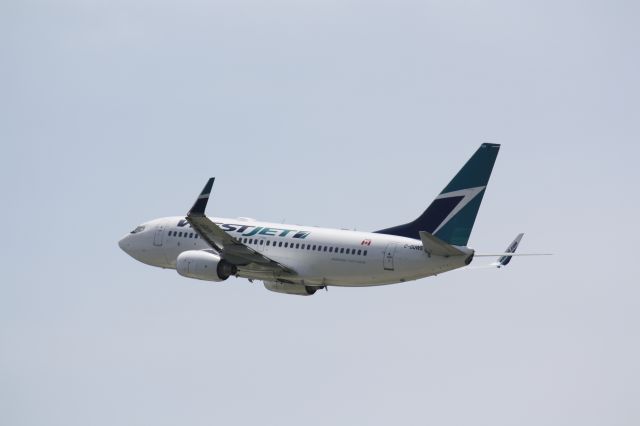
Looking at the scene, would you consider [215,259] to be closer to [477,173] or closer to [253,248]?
[253,248]

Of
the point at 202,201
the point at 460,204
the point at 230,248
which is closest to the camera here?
the point at 202,201

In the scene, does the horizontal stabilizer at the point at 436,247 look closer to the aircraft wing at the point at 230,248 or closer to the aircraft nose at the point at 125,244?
the aircraft wing at the point at 230,248

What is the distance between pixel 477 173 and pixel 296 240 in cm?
1196

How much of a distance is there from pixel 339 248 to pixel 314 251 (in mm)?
1929

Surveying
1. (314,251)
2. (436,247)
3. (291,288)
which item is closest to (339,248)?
(314,251)

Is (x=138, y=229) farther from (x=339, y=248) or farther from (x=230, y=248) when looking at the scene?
(x=339, y=248)

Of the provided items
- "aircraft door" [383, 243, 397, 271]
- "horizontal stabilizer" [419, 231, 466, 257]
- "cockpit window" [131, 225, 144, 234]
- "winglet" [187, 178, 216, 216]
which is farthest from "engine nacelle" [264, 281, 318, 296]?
"horizontal stabilizer" [419, 231, 466, 257]

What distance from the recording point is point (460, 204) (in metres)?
88.0

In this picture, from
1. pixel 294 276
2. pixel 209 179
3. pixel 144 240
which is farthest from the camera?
pixel 144 240

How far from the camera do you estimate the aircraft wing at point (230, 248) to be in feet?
287

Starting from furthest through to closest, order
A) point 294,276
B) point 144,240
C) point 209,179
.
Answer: point 144,240
point 294,276
point 209,179

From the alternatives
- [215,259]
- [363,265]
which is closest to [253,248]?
[215,259]

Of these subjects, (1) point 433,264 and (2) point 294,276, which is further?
(2) point 294,276

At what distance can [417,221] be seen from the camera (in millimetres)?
89562
